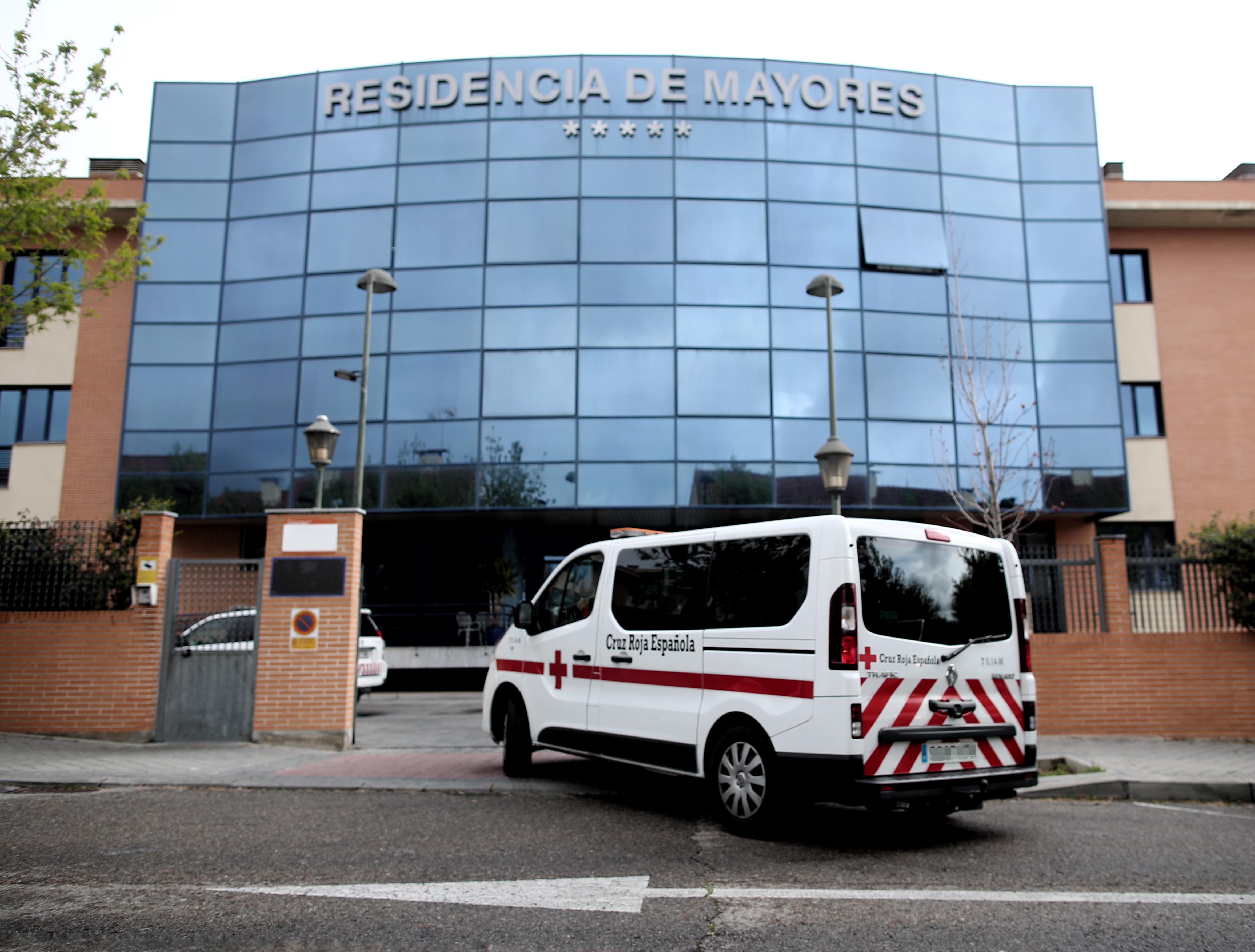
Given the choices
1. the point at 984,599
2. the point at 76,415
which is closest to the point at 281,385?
the point at 76,415

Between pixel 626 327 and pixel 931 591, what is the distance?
48.6ft

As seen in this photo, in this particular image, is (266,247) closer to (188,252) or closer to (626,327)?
(188,252)

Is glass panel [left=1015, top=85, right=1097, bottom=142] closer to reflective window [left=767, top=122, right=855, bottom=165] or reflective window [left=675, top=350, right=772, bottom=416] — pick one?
reflective window [left=767, top=122, right=855, bottom=165]

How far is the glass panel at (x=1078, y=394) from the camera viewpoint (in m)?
20.2

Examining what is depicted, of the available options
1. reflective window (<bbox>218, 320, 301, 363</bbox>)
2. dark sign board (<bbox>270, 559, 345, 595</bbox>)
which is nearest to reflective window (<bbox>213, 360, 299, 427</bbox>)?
reflective window (<bbox>218, 320, 301, 363</bbox>)

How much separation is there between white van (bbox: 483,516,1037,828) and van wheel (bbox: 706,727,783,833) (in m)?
0.01

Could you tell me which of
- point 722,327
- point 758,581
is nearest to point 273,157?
point 722,327

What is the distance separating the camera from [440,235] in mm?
20844

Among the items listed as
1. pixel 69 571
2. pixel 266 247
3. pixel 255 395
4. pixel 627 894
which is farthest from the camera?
pixel 266 247

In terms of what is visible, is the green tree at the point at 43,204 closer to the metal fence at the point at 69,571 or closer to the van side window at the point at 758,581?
the metal fence at the point at 69,571

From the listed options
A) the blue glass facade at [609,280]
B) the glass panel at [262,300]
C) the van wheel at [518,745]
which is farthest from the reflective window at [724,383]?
the van wheel at [518,745]

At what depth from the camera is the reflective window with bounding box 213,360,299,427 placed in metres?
20.3

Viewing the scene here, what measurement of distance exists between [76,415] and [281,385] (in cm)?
555

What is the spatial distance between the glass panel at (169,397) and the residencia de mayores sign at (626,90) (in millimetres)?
7097
